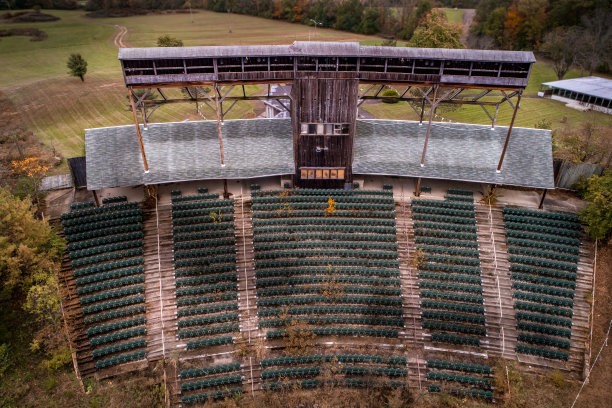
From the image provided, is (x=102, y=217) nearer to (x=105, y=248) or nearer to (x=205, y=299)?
(x=105, y=248)

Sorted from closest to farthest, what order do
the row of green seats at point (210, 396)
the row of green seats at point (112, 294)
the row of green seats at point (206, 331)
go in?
the row of green seats at point (210, 396) < the row of green seats at point (206, 331) < the row of green seats at point (112, 294)

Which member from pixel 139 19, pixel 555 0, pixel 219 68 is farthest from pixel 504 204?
pixel 139 19

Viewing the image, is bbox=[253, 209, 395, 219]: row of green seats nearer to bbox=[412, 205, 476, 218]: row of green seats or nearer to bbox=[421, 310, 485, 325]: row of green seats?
bbox=[412, 205, 476, 218]: row of green seats

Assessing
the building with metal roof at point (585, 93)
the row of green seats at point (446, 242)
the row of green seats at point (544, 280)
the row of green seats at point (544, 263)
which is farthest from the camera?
the building with metal roof at point (585, 93)

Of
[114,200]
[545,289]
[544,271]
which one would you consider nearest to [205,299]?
[114,200]

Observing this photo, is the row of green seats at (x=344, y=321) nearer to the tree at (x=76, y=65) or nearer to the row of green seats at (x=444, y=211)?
the row of green seats at (x=444, y=211)

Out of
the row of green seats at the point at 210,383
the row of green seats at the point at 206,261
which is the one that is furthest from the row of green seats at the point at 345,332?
the row of green seats at the point at 206,261
